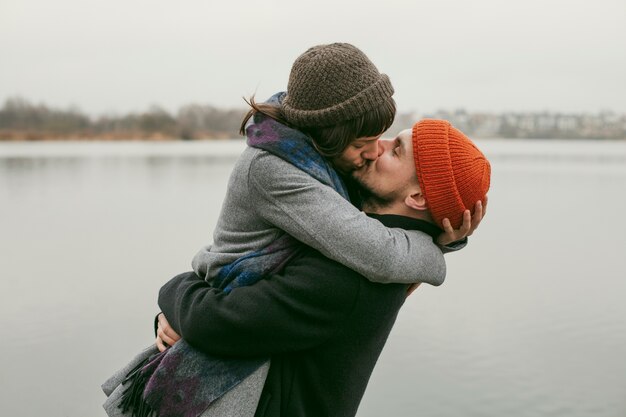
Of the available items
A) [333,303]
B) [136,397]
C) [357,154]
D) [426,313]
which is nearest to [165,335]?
[136,397]

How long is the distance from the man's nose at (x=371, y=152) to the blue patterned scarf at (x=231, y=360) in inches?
5.5

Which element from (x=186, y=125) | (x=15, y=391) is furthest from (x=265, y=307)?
(x=186, y=125)

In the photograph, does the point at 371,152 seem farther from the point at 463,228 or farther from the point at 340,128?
the point at 463,228

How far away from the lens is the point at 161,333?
73.3 inches

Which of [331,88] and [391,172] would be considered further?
[391,172]

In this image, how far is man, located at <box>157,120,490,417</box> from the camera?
167 centimetres

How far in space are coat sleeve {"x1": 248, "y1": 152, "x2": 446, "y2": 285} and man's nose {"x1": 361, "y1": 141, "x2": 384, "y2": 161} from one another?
8.1 inches

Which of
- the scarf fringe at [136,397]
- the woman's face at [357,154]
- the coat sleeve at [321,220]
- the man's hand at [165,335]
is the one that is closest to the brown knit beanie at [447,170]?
the woman's face at [357,154]

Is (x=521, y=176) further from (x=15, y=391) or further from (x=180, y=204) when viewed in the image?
(x=15, y=391)

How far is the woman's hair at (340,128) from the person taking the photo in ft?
5.69

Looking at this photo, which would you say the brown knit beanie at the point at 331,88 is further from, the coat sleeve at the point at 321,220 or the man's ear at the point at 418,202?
the man's ear at the point at 418,202

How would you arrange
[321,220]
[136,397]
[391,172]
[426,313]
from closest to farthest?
[321,220] → [136,397] → [391,172] → [426,313]

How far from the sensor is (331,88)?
5.54 feet

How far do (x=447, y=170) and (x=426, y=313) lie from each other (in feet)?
21.5
